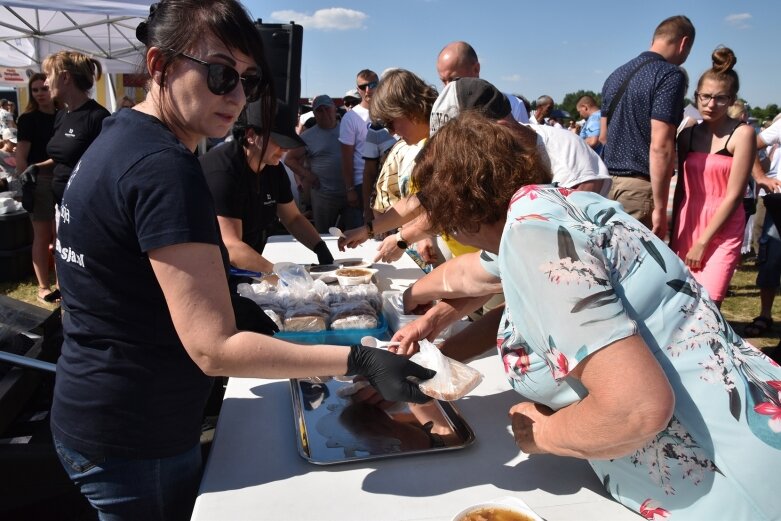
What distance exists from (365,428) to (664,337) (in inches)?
27.8

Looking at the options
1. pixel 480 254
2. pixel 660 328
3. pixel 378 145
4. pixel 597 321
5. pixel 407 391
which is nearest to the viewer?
pixel 597 321

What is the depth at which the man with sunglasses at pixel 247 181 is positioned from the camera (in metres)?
2.36

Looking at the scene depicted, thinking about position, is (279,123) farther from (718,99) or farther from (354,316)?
(718,99)

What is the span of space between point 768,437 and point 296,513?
32.6 inches

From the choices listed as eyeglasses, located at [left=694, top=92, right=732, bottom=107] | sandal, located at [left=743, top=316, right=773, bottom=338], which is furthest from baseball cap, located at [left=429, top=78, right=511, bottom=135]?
sandal, located at [left=743, top=316, right=773, bottom=338]

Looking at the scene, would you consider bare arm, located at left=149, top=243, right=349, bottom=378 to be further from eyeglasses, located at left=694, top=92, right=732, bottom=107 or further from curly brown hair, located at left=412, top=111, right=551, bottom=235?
eyeglasses, located at left=694, top=92, right=732, bottom=107

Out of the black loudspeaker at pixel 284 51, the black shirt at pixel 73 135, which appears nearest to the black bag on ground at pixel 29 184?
the black shirt at pixel 73 135

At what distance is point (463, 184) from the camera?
1112 millimetres

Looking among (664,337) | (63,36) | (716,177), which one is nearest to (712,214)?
(716,177)

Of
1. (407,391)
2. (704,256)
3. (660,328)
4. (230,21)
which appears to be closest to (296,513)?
(407,391)

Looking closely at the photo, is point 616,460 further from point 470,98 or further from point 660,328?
point 470,98

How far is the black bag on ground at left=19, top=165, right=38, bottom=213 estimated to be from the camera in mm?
4512

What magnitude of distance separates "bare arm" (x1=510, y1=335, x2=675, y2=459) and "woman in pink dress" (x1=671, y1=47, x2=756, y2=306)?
2677mm

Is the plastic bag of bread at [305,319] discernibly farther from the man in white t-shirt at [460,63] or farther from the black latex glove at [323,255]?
the man in white t-shirt at [460,63]
